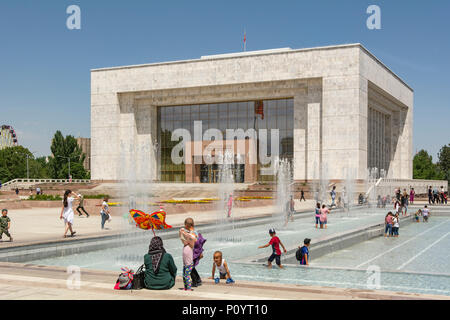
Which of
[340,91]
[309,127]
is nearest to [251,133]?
[309,127]

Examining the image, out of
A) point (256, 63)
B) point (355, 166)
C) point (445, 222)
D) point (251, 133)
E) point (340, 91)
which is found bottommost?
point (445, 222)

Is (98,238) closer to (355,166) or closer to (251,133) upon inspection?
(355,166)

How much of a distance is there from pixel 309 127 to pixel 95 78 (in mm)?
24504

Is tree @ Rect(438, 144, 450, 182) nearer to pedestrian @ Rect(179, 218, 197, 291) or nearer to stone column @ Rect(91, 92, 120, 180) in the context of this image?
stone column @ Rect(91, 92, 120, 180)

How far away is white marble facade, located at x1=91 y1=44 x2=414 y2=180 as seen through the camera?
4600cm

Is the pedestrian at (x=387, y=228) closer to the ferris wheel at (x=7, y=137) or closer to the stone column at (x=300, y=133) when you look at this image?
the stone column at (x=300, y=133)

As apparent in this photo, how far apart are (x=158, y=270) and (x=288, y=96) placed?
43758 millimetres

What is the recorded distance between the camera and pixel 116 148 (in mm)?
55250

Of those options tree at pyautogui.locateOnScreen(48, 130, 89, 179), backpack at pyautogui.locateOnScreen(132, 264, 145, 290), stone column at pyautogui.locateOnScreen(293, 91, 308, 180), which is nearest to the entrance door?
stone column at pyautogui.locateOnScreen(293, 91, 308, 180)

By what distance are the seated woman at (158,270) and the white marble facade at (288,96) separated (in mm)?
32444

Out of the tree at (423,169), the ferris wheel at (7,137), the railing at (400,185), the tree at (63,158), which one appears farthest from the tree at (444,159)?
the ferris wheel at (7,137)

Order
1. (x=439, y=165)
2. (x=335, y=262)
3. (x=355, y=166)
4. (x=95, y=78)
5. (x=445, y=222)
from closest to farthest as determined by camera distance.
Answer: (x=335, y=262) → (x=445, y=222) → (x=355, y=166) → (x=95, y=78) → (x=439, y=165)

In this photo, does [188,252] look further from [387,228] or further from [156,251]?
[387,228]

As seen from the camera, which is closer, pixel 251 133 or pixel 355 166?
pixel 355 166
